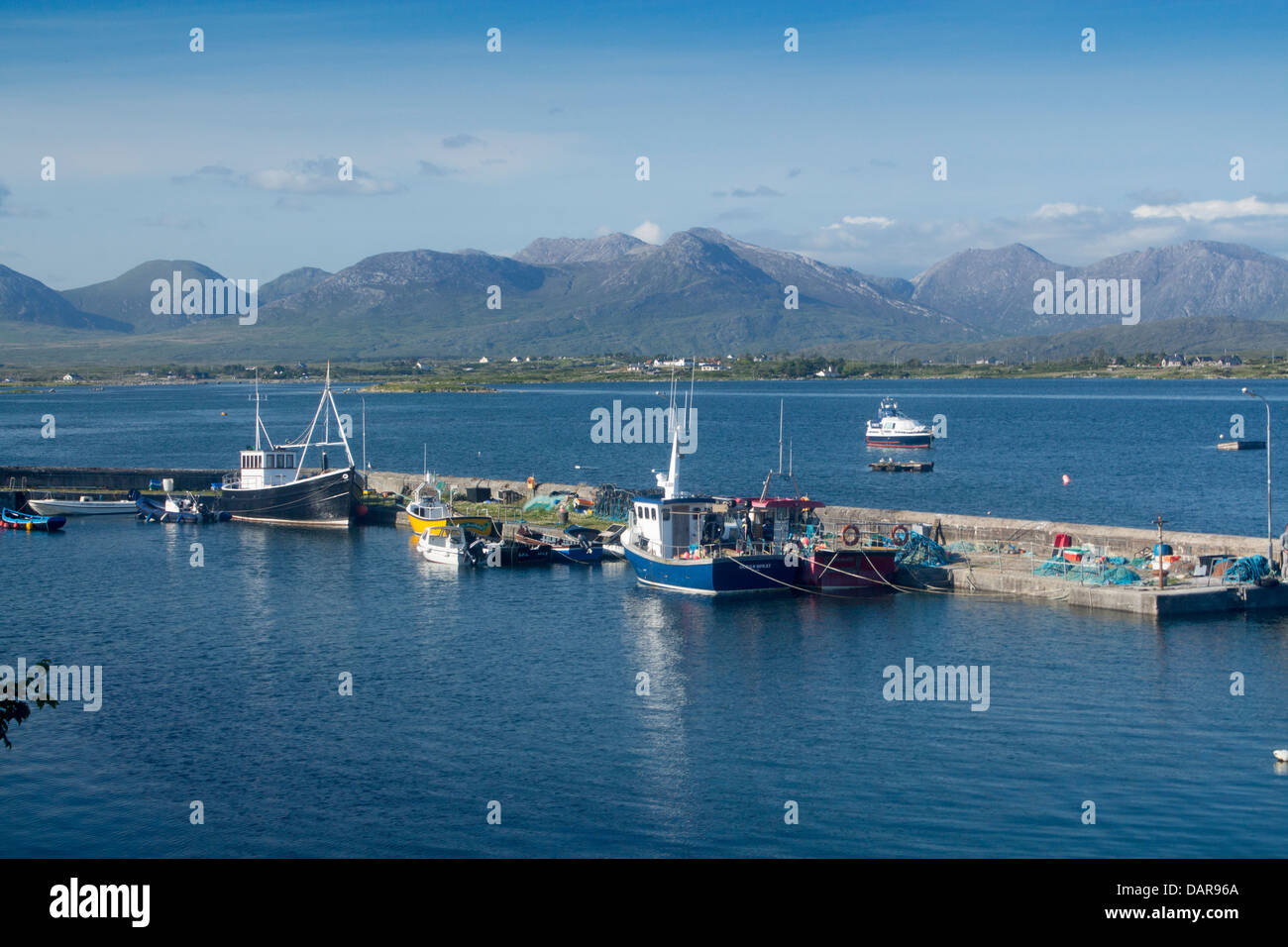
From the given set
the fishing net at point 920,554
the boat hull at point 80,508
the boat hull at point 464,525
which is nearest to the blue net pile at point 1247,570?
the fishing net at point 920,554

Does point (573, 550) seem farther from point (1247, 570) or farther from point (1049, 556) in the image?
point (1247, 570)

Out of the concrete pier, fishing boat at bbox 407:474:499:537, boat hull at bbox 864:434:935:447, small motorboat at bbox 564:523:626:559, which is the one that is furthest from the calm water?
boat hull at bbox 864:434:935:447

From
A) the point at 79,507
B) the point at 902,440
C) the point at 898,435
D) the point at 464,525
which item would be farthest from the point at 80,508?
the point at 902,440

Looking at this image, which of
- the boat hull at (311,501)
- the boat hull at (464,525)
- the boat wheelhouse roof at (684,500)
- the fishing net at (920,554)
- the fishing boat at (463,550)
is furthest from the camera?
the boat hull at (311,501)

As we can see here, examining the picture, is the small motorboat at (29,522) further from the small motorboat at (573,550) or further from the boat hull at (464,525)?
the small motorboat at (573,550)

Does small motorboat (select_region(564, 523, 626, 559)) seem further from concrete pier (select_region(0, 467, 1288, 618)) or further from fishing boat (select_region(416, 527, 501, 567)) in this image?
concrete pier (select_region(0, 467, 1288, 618))
